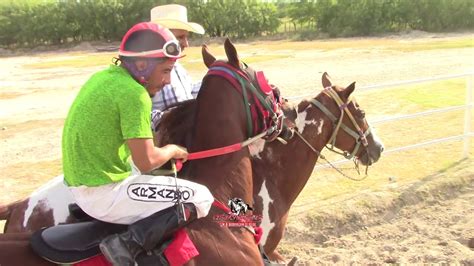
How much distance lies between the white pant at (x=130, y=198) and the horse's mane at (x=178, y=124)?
→ 575 mm

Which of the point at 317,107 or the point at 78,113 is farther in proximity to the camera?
the point at 317,107

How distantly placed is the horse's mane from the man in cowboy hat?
1012mm

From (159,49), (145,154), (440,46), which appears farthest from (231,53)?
(440,46)

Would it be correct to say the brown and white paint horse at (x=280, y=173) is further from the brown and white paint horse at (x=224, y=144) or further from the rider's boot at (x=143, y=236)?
the rider's boot at (x=143, y=236)

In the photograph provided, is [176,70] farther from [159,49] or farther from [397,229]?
[397,229]

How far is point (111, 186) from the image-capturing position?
280 centimetres

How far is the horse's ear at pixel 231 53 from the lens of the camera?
3318 mm

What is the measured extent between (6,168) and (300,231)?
6.71 m

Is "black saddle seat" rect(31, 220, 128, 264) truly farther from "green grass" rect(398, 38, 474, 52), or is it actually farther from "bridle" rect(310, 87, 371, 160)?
"green grass" rect(398, 38, 474, 52)

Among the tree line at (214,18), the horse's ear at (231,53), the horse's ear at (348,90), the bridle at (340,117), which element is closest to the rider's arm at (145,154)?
the horse's ear at (231,53)

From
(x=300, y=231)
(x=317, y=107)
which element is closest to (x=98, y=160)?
(x=317, y=107)

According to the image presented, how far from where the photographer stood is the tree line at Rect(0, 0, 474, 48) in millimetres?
54781

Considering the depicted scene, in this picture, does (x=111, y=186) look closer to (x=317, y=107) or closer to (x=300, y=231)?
(x=317, y=107)

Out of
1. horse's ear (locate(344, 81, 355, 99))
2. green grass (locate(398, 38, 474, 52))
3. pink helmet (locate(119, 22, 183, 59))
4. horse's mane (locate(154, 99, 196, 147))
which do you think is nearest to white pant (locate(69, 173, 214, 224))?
horse's mane (locate(154, 99, 196, 147))
